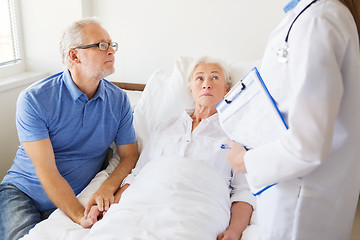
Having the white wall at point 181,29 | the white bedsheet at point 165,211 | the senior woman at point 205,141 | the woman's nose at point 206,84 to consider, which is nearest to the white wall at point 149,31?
the white wall at point 181,29

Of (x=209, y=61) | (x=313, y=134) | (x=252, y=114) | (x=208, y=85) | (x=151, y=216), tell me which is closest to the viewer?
(x=313, y=134)

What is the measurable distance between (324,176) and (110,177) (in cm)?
109

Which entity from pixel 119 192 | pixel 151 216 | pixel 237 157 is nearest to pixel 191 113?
pixel 119 192

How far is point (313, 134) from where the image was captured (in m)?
0.83

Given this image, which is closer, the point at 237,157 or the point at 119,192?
the point at 237,157

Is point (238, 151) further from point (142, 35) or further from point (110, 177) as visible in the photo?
point (142, 35)

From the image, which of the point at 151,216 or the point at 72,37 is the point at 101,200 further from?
the point at 72,37

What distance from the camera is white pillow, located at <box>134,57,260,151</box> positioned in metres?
1.98

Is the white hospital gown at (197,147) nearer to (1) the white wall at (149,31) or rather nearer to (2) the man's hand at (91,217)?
(2) the man's hand at (91,217)

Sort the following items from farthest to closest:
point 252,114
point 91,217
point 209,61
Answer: point 209,61 < point 91,217 < point 252,114

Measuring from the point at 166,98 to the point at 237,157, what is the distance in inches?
40.8

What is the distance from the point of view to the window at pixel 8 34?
2.42 metres

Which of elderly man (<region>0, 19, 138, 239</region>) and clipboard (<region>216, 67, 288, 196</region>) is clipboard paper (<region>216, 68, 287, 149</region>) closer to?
clipboard (<region>216, 67, 288, 196</region>)

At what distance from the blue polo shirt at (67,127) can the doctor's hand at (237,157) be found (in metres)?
0.86
